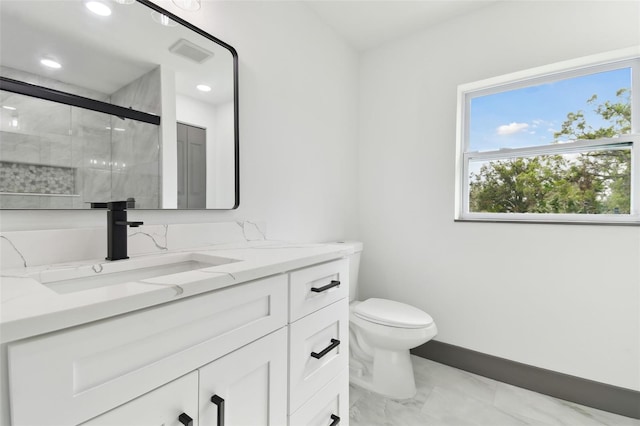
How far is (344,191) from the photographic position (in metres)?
2.30

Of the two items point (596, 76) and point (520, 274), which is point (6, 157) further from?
point (596, 76)

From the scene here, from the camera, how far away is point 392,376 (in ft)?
5.62

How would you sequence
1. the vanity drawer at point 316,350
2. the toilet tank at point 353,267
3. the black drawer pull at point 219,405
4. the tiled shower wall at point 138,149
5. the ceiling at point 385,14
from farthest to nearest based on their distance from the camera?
the toilet tank at point 353,267
the ceiling at point 385,14
the tiled shower wall at point 138,149
the vanity drawer at point 316,350
the black drawer pull at point 219,405

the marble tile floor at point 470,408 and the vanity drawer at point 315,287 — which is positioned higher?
the vanity drawer at point 315,287

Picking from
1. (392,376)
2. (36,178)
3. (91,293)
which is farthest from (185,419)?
(392,376)

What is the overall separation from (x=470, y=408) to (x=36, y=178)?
7.05ft

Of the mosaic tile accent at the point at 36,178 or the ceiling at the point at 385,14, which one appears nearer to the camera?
the mosaic tile accent at the point at 36,178

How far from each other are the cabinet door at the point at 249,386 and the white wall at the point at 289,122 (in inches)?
27.1

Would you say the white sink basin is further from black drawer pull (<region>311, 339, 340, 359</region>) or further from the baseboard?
the baseboard

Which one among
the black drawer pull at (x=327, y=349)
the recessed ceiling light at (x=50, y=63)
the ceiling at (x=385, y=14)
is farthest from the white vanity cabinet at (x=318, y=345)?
the ceiling at (x=385, y=14)

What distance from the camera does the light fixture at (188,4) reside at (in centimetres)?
117

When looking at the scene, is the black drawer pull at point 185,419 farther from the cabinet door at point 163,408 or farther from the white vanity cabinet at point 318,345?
the white vanity cabinet at point 318,345

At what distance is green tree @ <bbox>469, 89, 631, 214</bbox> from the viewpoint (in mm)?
1676

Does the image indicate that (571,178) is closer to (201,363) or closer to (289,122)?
(289,122)
